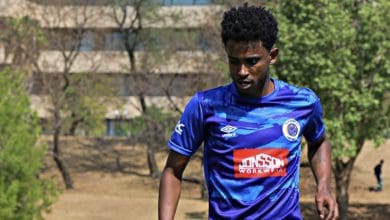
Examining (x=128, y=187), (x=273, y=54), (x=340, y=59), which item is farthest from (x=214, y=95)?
(x=128, y=187)

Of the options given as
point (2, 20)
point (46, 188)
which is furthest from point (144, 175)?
point (46, 188)

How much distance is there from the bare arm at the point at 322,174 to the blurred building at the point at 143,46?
995 inches

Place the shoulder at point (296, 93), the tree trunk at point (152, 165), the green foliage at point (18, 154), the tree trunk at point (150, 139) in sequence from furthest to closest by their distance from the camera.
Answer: the tree trunk at point (152, 165)
the tree trunk at point (150, 139)
the green foliage at point (18, 154)
the shoulder at point (296, 93)

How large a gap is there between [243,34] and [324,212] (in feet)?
2.81

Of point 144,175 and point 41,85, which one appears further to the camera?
point 144,175

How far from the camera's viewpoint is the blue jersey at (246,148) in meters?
3.27

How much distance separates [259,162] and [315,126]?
17.1 inches

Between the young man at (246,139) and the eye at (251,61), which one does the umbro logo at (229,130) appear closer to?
the young man at (246,139)

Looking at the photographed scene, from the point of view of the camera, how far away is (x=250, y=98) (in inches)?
131

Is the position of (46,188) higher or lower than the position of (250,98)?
A: lower

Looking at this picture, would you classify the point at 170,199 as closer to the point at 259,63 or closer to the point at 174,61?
the point at 259,63

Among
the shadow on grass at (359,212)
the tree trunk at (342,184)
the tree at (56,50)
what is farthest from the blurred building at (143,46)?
the tree trunk at (342,184)

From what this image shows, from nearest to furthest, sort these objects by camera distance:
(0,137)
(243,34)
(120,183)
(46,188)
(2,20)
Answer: (243,34) → (0,137) → (46,188) → (2,20) → (120,183)

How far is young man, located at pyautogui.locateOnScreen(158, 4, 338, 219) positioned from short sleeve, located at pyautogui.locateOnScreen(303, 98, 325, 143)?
106mm
